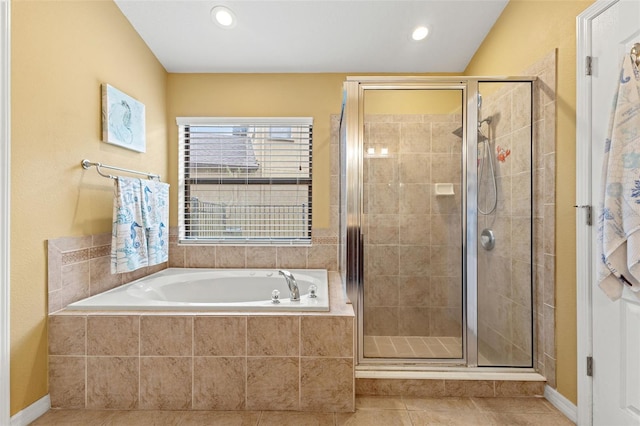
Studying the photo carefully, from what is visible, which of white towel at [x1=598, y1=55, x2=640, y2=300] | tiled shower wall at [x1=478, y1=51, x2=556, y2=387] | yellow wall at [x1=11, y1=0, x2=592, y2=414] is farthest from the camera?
tiled shower wall at [x1=478, y1=51, x2=556, y2=387]

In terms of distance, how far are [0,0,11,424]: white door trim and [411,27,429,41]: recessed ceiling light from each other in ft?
7.95

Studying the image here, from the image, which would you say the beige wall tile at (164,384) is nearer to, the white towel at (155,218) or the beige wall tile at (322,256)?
the white towel at (155,218)

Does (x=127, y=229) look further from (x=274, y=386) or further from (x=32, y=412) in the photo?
(x=274, y=386)

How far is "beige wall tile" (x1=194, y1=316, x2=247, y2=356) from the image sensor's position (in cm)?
164

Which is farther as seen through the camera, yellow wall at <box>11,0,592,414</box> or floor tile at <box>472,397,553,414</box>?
floor tile at <box>472,397,553,414</box>

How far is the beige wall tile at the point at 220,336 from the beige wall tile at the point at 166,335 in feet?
0.15

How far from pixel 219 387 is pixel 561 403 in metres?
1.83

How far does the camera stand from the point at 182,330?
1645 millimetres

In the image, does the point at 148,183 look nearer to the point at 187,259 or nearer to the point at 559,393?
the point at 187,259

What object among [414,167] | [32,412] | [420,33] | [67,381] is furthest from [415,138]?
[32,412]

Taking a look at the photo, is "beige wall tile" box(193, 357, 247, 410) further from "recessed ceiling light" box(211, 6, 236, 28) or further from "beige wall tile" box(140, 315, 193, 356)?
"recessed ceiling light" box(211, 6, 236, 28)

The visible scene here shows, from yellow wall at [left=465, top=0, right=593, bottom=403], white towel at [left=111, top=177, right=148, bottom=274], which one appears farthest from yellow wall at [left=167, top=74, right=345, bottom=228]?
yellow wall at [left=465, top=0, right=593, bottom=403]

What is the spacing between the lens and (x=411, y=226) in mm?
2129

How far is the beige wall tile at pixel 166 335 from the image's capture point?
5.37 feet
